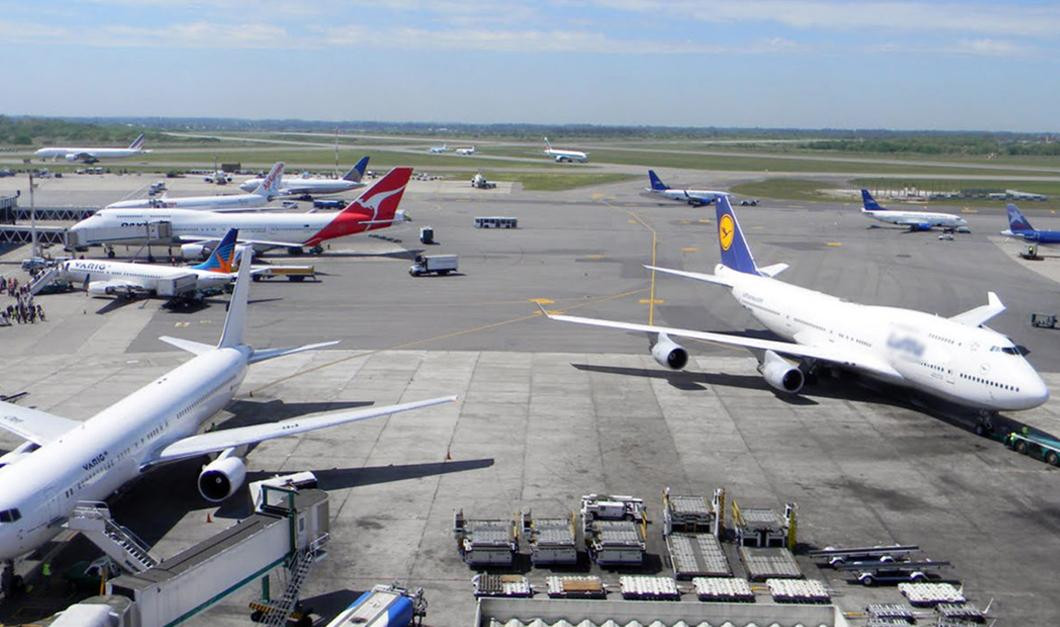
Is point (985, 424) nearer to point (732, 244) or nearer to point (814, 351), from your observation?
point (814, 351)

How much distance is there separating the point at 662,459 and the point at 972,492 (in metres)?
11.3

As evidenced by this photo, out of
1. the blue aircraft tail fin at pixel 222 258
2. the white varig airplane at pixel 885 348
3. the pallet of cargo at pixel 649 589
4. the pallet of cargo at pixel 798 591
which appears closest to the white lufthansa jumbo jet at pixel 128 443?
the pallet of cargo at pixel 649 589

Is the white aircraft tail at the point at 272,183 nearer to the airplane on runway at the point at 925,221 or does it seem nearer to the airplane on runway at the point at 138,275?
the airplane on runway at the point at 138,275

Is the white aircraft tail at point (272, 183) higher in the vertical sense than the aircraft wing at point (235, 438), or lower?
higher

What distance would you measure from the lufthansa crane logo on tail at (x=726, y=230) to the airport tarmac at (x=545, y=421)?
5591 millimetres

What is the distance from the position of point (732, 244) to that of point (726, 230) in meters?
0.96

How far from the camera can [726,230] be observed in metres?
57.0

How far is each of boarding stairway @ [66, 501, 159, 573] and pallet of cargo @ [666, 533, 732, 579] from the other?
1459cm

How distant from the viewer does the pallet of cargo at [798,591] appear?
24891mm

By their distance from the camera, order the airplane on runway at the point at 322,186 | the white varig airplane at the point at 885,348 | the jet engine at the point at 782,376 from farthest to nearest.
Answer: the airplane on runway at the point at 322,186 → the jet engine at the point at 782,376 → the white varig airplane at the point at 885,348

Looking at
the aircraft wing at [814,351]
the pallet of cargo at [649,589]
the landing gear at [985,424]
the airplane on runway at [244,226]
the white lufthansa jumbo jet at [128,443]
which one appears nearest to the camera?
the white lufthansa jumbo jet at [128,443]

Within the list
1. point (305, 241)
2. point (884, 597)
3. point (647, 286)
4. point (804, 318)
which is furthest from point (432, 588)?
point (305, 241)

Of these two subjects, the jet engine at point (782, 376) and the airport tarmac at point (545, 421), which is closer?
the airport tarmac at point (545, 421)

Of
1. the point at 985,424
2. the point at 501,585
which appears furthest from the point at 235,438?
the point at 985,424
